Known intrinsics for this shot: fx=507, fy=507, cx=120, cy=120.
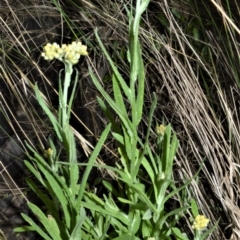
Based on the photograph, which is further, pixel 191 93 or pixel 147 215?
pixel 191 93

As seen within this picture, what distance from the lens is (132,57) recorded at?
1.79ft

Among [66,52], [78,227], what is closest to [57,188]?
[78,227]

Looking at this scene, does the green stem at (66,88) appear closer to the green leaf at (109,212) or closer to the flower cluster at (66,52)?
the flower cluster at (66,52)

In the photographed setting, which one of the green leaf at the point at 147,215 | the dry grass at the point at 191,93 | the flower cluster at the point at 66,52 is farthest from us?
the dry grass at the point at 191,93

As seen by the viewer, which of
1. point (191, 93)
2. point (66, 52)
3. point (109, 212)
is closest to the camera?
point (66, 52)

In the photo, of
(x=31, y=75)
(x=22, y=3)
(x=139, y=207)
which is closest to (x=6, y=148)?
(x=31, y=75)

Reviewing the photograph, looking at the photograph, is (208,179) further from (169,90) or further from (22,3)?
(22,3)

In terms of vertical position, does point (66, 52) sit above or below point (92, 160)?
above

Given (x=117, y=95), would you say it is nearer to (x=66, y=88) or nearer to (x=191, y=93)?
(x=66, y=88)

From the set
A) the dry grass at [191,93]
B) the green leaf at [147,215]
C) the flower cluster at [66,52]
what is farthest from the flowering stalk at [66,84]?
the dry grass at [191,93]

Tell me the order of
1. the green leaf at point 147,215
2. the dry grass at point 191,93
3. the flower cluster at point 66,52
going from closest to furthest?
the flower cluster at point 66,52 → the green leaf at point 147,215 → the dry grass at point 191,93

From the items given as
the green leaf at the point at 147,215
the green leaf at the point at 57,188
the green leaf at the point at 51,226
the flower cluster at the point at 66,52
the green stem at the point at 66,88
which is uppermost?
the flower cluster at the point at 66,52

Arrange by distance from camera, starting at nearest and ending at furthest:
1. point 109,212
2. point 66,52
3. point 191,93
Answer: point 66,52, point 109,212, point 191,93

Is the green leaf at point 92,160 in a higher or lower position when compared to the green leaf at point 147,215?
higher
